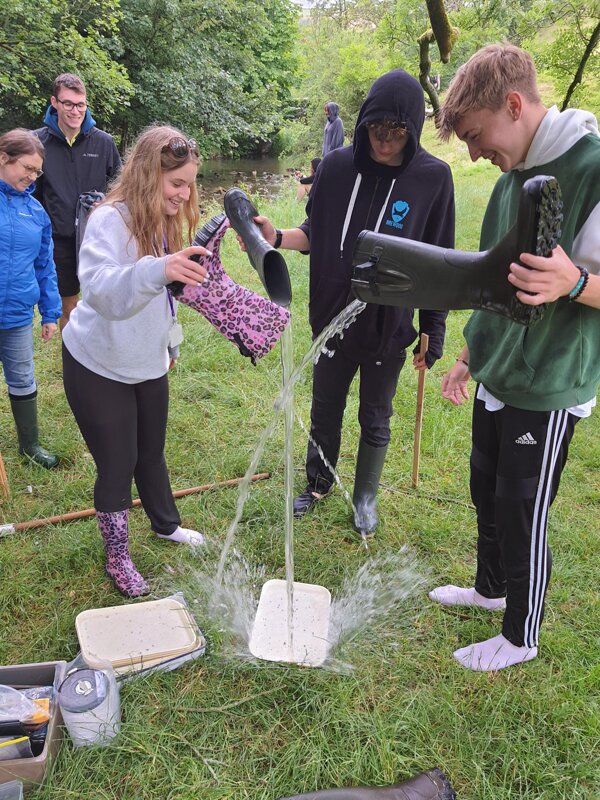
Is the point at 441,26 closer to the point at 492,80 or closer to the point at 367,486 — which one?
the point at 367,486

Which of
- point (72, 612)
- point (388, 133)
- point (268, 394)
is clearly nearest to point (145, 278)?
point (388, 133)

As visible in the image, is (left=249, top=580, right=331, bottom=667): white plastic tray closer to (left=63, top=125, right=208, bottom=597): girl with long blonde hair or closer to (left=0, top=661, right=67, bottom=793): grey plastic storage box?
→ (left=63, top=125, right=208, bottom=597): girl with long blonde hair

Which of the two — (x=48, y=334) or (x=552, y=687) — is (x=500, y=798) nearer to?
(x=552, y=687)

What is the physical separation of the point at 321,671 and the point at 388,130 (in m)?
2.05

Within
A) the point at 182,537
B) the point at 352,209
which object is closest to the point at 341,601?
the point at 182,537

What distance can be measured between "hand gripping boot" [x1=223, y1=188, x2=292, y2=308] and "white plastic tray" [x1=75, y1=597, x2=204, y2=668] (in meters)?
1.31

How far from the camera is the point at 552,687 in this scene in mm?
2033

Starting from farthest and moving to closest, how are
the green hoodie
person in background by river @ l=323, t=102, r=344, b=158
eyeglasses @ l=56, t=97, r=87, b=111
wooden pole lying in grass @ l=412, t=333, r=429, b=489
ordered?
person in background by river @ l=323, t=102, r=344, b=158
eyeglasses @ l=56, t=97, r=87, b=111
wooden pole lying in grass @ l=412, t=333, r=429, b=489
the green hoodie

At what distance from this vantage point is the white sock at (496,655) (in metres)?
2.10

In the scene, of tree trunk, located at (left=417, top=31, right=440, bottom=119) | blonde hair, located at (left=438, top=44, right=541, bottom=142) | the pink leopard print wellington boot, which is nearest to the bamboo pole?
the pink leopard print wellington boot

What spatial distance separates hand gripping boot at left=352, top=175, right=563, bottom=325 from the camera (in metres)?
1.34

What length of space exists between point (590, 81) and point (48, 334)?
11794 mm

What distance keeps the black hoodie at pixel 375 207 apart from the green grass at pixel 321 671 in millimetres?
1048

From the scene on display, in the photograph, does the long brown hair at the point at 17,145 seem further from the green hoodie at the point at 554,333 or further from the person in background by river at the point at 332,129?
the person in background by river at the point at 332,129
